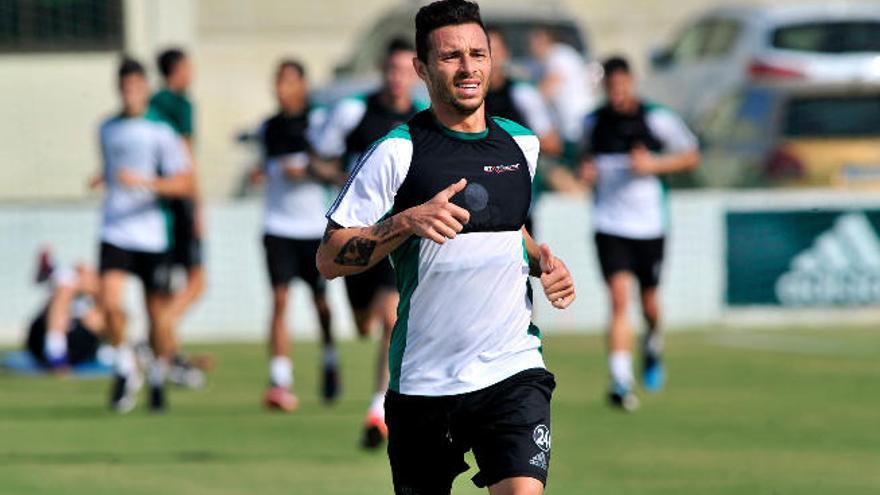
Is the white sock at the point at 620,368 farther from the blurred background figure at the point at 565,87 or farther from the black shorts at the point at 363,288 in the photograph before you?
the blurred background figure at the point at 565,87

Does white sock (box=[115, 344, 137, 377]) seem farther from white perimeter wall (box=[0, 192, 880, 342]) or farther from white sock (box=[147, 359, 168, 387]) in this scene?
white perimeter wall (box=[0, 192, 880, 342])

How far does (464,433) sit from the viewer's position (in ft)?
26.1

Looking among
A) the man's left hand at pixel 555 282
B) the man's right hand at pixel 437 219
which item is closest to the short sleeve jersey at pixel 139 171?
the man's left hand at pixel 555 282

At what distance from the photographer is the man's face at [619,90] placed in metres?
16.3

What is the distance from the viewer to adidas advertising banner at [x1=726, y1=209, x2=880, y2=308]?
22922 millimetres

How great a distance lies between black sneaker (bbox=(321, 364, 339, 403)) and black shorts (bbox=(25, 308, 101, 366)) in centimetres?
368

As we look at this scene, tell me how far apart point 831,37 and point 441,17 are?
1846 centimetres

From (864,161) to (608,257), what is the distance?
8153 mm

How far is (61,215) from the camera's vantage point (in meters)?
22.3

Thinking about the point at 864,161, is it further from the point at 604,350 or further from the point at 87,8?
the point at 87,8

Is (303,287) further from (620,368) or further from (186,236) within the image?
(620,368)

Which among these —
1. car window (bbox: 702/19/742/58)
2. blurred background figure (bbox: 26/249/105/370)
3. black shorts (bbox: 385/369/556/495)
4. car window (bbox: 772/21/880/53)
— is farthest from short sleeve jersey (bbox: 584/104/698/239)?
car window (bbox: 702/19/742/58)

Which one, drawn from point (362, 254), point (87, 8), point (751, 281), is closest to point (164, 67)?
point (751, 281)

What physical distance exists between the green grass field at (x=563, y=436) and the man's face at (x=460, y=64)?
13.5 feet
